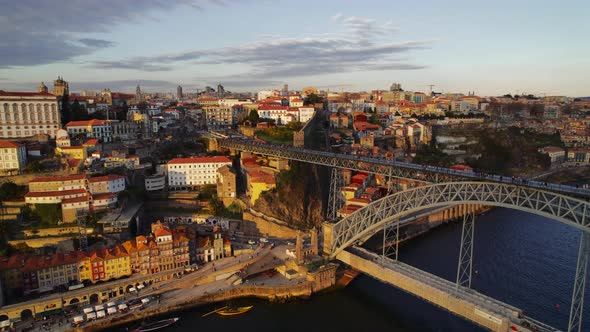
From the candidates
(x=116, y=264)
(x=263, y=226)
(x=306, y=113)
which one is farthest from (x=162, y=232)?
(x=306, y=113)

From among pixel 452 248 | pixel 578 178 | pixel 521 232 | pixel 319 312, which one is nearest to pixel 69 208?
pixel 319 312

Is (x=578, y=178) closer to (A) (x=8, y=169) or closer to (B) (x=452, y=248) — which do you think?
(B) (x=452, y=248)

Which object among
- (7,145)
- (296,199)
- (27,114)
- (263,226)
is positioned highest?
(27,114)

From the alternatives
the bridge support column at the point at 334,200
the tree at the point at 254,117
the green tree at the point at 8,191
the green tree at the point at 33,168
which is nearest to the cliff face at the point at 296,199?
the bridge support column at the point at 334,200

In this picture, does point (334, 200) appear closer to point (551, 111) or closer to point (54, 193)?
point (54, 193)

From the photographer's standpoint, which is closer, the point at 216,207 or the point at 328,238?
the point at 328,238

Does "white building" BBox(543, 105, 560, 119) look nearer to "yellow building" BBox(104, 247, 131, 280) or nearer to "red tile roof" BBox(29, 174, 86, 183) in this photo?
"red tile roof" BBox(29, 174, 86, 183)

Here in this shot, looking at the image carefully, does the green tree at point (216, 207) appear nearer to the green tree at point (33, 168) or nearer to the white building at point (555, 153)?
the green tree at point (33, 168)
